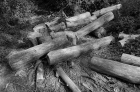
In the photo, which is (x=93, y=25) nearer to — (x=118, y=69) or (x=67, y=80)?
(x=118, y=69)

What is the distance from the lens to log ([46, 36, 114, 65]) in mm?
3999

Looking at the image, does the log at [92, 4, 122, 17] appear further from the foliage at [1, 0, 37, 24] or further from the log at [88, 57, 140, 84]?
the log at [88, 57, 140, 84]

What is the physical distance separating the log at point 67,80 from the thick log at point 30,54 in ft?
2.28

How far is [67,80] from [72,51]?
861 mm

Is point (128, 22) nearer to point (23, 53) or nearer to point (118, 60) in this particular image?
point (118, 60)

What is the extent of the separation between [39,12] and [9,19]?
1618 millimetres

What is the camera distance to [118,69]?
3.67m

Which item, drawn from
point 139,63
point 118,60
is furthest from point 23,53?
point 139,63

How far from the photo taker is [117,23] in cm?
558

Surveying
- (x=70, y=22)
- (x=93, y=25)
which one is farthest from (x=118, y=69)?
(x=70, y=22)

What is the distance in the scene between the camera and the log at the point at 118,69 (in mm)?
3506

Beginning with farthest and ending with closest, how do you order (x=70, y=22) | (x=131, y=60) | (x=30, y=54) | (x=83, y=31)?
1. (x=70, y=22)
2. (x=83, y=31)
3. (x=30, y=54)
4. (x=131, y=60)

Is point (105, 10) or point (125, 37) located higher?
point (105, 10)

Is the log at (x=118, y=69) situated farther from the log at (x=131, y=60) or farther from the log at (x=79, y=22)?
the log at (x=79, y=22)
